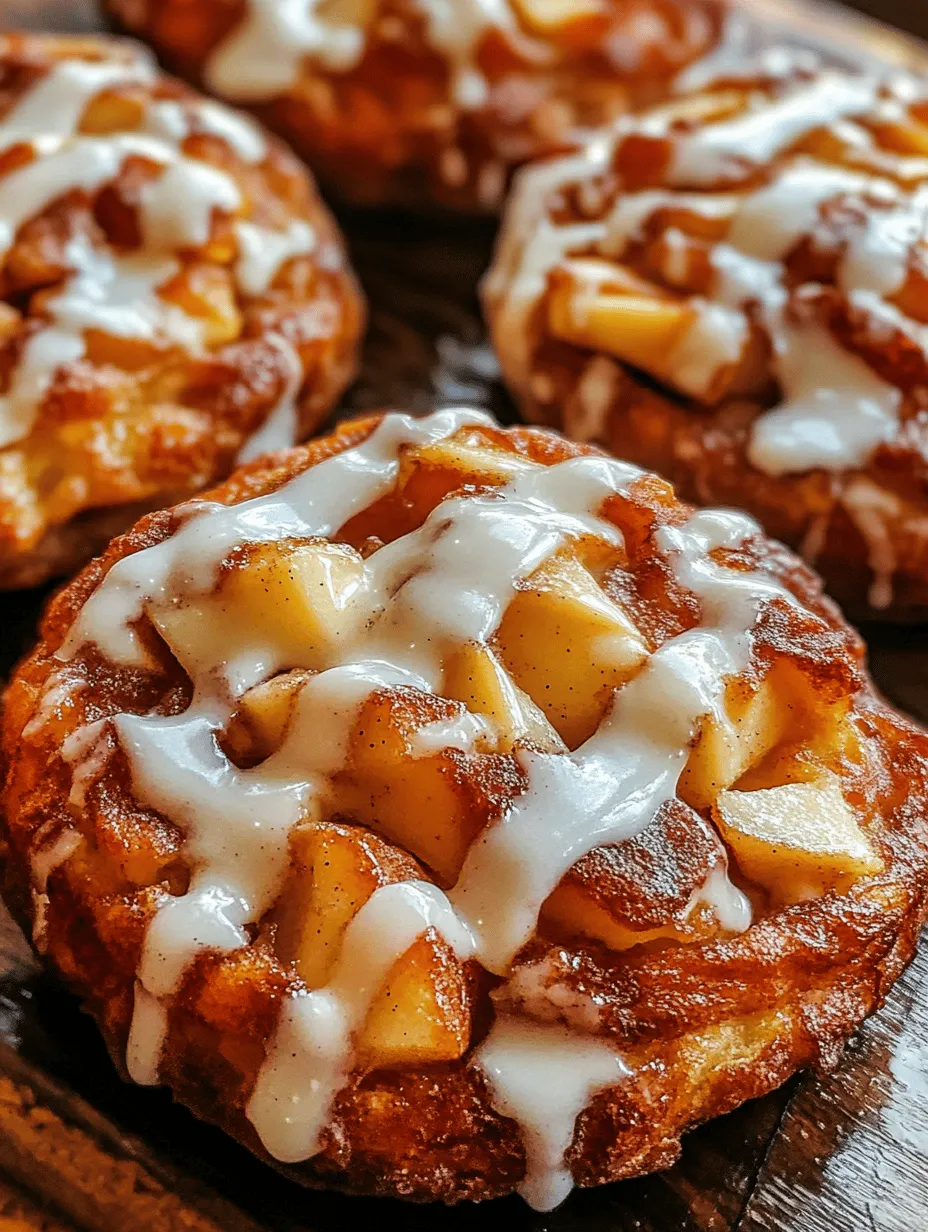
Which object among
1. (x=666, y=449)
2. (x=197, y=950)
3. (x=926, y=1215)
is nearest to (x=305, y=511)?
(x=197, y=950)

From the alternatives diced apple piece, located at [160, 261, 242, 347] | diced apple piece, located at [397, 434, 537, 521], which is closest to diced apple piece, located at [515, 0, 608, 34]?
diced apple piece, located at [160, 261, 242, 347]

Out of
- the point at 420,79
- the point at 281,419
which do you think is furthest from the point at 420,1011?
the point at 420,79

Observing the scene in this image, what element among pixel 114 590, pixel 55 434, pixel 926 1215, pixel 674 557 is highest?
pixel 674 557

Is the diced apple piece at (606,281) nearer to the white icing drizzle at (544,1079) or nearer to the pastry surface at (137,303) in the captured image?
the pastry surface at (137,303)

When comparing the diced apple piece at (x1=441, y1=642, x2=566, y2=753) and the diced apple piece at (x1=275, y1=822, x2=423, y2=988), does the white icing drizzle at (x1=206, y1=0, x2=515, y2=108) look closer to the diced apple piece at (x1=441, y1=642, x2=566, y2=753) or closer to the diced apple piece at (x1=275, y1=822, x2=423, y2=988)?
the diced apple piece at (x1=441, y1=642, x2=566, y2=753)

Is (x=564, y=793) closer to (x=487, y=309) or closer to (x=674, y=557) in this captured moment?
(x=674, y=557)

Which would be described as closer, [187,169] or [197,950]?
[197,950]
